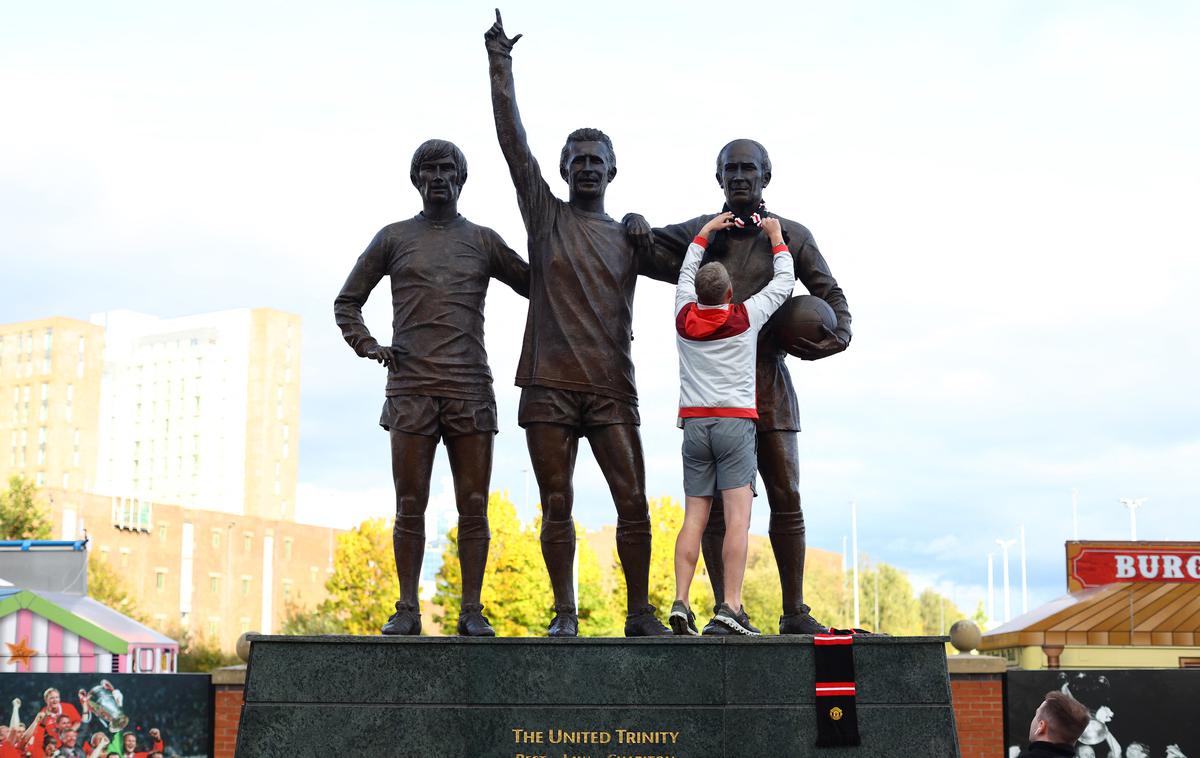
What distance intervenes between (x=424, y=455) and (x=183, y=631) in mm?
52011

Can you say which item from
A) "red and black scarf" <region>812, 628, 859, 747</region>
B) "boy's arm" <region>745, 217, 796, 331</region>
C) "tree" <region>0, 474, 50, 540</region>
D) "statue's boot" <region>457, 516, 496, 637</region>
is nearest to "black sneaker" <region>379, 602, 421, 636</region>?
"statue's boot" <region>457, 516, 496, 637</region>

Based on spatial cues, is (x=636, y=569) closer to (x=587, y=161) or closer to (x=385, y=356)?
(x=385, y=356)

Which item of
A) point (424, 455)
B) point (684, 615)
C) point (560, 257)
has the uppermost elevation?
point (560, 257)

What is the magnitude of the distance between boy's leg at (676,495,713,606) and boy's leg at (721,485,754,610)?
5.4 inches

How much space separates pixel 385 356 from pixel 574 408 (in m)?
1.09

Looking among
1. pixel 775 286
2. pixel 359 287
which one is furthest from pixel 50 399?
pixel 775 286

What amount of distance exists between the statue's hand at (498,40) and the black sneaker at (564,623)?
10.1ft

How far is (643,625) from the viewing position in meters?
7.56

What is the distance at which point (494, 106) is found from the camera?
7.95 meters

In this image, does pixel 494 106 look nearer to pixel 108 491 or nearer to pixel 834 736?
pixel 834 736

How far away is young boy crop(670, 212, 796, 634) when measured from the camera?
741cm

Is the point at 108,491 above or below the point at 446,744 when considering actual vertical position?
above

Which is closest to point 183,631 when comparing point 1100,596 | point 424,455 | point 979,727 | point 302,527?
point 302,527

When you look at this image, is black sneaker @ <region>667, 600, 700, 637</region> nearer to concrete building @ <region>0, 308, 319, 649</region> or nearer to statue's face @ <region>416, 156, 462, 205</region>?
statue's face @ <region>416, 156, 462, 205</region>
